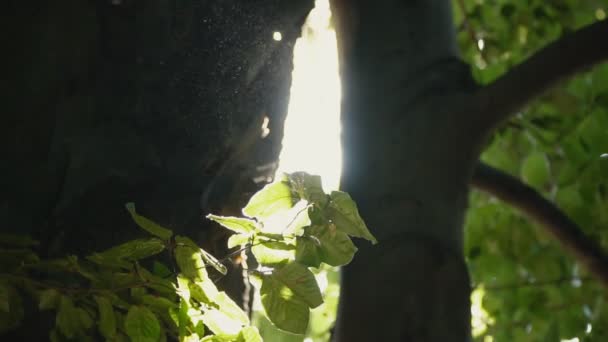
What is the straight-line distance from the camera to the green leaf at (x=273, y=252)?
28.5 inches

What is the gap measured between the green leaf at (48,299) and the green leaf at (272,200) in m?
0.21

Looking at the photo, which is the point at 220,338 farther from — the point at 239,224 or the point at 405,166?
the point at 405,166

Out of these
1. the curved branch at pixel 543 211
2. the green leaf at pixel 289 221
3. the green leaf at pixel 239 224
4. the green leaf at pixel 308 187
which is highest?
the curved branch at pixel 543 211

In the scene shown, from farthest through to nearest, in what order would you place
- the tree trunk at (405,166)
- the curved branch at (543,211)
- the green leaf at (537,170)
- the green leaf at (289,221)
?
the green leaf at (537,170) → the curved branch at (543,211) → the tree trunk at (405,166) → the green leaf at (289,221)

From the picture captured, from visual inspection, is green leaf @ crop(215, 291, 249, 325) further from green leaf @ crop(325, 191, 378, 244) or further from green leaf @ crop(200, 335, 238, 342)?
green leaf @ crop(325, 191, 378, 244)

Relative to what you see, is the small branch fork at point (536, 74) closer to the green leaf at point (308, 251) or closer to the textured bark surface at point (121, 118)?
the textured bark surface at point (121, 118)

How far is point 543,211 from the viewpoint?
182 cm

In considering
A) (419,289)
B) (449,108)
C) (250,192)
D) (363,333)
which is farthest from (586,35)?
(250,192)

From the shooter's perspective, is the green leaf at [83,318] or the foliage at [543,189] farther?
the foliage at [543,189]

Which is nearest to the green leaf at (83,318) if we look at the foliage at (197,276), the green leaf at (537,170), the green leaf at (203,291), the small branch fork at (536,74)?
the foliage at (197,276)

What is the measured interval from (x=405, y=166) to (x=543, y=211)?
0.57 meters

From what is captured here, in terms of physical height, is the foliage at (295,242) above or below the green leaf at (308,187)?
below

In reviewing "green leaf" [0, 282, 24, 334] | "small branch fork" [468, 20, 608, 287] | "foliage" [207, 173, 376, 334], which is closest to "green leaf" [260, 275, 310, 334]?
"foliage" [207, 173, 376, 334]

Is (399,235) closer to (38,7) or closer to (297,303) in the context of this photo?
(297,303)
